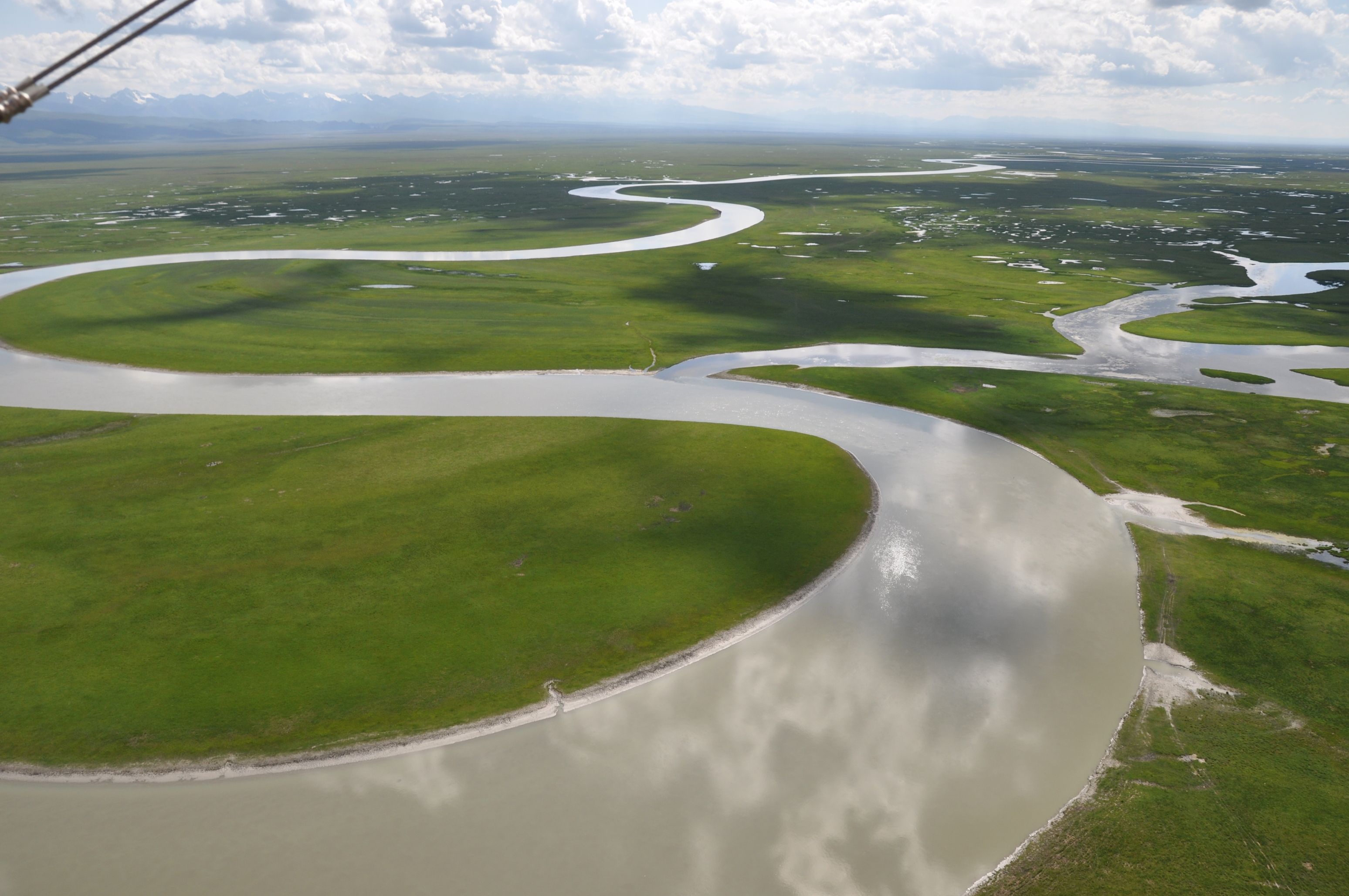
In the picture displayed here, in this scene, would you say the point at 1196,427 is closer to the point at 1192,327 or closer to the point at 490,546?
the point at 1192,327

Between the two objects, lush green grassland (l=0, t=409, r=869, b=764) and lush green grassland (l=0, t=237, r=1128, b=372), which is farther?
lush green grassland (l=0, t=237, r=1128, b=372)

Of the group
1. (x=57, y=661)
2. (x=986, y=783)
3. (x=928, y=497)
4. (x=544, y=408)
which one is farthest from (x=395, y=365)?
(x=986, y=783)

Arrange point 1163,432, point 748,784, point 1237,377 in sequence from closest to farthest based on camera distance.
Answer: point 748,784, point 1163,432, point 1237,377

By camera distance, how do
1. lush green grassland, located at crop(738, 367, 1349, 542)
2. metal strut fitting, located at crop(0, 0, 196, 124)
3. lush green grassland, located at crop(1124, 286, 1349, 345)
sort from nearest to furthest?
metal strut fitting, located at crop(0, 0, 196, 124) < lush green grassland, located at crop(738, 367, 1349, 542) < lush green grassland, located at crop(1124, 286, 1349, 345)

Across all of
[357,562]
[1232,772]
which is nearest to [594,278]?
[357,562]

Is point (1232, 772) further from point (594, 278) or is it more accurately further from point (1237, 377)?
point (594, 278)

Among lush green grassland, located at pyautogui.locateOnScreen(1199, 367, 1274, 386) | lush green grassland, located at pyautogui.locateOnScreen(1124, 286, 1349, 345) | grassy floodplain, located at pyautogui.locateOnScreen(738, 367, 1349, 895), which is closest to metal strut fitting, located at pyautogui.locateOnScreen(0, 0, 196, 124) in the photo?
grassy floodplain, located at pyautogui.locateOnScreen(738, 367, 1349, 895)

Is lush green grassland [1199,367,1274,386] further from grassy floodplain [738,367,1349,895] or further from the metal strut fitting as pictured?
the metal strut fitting
